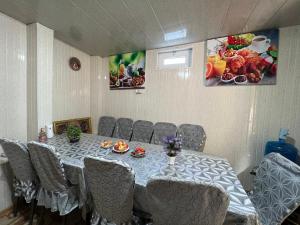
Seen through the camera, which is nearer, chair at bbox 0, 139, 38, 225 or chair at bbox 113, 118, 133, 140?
chair at bbox 0, 139, 38, 225

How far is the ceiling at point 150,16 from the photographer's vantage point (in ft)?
4.88

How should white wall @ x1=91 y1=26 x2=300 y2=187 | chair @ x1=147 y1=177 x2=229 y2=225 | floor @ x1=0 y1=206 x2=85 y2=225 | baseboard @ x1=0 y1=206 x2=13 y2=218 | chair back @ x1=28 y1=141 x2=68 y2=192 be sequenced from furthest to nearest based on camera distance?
white wall @ x1=91 y1=26 x2=300 y2=187 < baseboard @ x1=0 y1=206 x2=13 y2=218 < floor @ x1=0 y1=206 x2=85 y2=225 < chair back @ x1=28 y1=141 x2=68 y2=192 < chair @ x1=147 y1=177 x2=229 y2=225

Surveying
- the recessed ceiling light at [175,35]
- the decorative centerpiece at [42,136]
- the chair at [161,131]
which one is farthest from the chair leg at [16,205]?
the recessed ceiling light at [175,35]

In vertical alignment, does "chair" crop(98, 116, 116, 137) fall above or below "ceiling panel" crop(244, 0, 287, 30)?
below

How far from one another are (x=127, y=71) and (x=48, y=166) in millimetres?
2096

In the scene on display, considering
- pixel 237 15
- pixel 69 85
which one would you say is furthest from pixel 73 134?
pixel 237 15

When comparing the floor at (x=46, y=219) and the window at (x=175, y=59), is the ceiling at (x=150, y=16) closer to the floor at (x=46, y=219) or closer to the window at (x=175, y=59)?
the window at (x=175, y=59)

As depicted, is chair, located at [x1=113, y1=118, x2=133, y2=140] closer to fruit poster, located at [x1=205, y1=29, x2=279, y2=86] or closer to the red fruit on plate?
fruit poster, located at [x1=205, y1=29, x2=279, y2=86]

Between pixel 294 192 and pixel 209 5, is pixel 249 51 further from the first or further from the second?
pixel 294 192

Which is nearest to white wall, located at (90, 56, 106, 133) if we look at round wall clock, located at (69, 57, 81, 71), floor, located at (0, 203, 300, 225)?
round wall clock, located at (69, 57, 81, 71)

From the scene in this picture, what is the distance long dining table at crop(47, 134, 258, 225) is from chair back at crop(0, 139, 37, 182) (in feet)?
1.01

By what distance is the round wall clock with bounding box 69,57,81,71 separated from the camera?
2.71 metres

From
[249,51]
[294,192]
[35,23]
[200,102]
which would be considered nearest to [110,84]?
[35,23]

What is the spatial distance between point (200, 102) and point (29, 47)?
2.53 m
